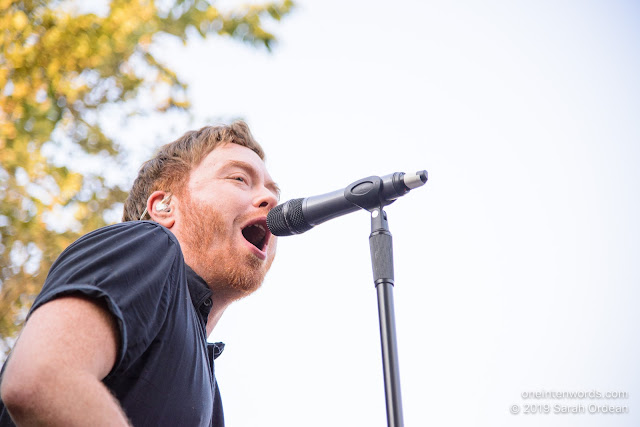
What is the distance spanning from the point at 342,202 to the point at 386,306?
1.44ft

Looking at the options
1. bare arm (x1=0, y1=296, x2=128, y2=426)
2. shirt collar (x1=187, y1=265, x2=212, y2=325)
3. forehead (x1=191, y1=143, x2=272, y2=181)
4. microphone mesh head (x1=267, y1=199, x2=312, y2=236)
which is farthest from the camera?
forehead (x1=191, y1=143, x2=272, y2=181)

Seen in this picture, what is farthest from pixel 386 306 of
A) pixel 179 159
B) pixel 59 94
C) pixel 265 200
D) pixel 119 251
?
pixel 59 94

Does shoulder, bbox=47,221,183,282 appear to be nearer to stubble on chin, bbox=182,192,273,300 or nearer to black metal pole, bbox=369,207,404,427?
black metal pole, bbox=369,207,404,427

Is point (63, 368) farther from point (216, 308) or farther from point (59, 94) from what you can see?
point (59, 94)

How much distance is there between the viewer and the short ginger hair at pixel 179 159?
115 inches

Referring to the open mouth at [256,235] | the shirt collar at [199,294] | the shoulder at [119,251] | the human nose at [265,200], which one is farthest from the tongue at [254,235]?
the shoulder at [119,251]

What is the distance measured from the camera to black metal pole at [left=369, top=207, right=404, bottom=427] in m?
1.54

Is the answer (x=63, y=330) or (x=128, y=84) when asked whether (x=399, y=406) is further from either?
(x=128, y=84)

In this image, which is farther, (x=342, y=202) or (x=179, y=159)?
(x=179, y=159)

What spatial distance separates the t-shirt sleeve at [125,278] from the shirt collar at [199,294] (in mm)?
487

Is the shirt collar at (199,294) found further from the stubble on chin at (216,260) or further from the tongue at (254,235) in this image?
the tongue at (254,235)

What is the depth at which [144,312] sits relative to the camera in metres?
→ 1.55

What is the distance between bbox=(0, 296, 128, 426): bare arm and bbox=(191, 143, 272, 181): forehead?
4.85ft

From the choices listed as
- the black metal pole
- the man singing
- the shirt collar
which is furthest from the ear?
the black metal pole
